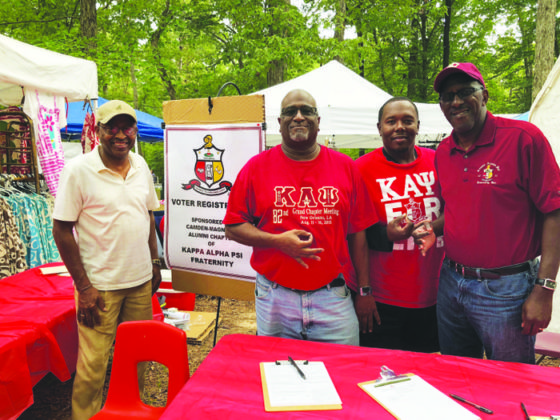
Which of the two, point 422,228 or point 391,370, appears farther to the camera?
point 422,228

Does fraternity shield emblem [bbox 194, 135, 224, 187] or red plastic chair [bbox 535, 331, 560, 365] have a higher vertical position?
fraternity shield emblem [bbox 194, 135, 224, 187]

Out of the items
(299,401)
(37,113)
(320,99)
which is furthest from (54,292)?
(320,99)

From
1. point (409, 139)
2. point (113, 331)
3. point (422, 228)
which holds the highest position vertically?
point (409, 139)

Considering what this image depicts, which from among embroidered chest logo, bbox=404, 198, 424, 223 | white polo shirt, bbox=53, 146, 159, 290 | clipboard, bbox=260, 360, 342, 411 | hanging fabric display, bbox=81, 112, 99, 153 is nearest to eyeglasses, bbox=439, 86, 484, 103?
embroidered chest logo, bbox=404, 198, 424, 223

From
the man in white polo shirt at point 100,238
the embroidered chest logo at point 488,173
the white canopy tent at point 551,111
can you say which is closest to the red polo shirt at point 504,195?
the embroidered chest logo at point 488,173

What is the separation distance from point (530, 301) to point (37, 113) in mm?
4883

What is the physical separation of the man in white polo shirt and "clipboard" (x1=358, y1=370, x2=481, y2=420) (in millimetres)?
1768

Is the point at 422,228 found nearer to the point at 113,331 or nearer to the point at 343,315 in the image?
the point at 343,315

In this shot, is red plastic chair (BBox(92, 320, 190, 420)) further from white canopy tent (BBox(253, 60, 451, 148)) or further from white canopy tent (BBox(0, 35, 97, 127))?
white canopy tent (BBox(253, 60, 451, 148))

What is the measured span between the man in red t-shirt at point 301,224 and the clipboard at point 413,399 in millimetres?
555

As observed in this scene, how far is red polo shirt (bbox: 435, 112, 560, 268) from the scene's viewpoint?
1.89m

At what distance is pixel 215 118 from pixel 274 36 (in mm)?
8092

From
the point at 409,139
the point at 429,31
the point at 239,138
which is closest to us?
the point at 409,139

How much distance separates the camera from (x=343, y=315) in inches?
81.4
